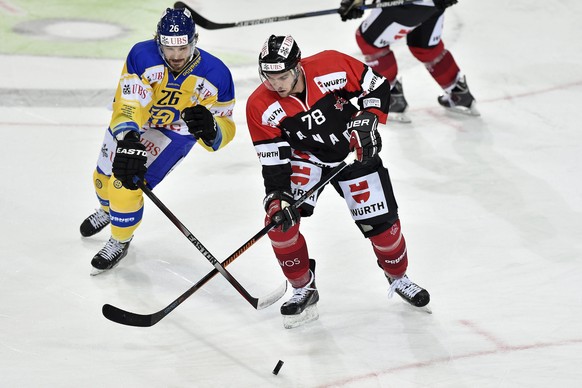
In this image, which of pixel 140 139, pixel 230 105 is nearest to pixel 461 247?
pixel 230 105

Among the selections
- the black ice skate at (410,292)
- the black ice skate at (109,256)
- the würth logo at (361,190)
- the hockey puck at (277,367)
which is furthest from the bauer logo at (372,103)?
the black ice skate at (109,256)

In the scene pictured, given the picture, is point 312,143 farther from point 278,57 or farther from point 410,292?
point 410,292

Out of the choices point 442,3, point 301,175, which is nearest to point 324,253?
point 301,175

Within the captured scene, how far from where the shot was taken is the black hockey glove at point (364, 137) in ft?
10.7

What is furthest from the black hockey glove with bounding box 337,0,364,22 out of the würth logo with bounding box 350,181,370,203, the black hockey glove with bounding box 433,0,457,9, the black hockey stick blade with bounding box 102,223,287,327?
the black hockey stick blade with bounding box 102,223,287,327

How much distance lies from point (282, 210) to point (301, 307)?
1.44ft

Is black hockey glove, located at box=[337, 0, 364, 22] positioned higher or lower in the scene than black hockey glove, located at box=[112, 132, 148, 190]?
lower

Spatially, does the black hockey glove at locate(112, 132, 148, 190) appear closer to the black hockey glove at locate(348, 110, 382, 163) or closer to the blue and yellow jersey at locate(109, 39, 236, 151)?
the blue and yellow jersey at locate(109, 39, 236, 151)

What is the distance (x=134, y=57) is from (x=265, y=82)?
0.64 meters

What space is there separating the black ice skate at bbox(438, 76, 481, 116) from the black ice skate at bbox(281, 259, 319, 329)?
7.40ft

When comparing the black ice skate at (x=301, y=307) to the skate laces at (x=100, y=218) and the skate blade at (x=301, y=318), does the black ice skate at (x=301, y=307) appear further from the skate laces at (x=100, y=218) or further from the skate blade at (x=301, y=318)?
the skate laces at (x=100, y=218)

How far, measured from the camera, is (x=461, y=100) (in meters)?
5.51

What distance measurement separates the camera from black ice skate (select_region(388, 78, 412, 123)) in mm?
5441

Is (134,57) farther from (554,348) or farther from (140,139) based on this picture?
(554,348)
